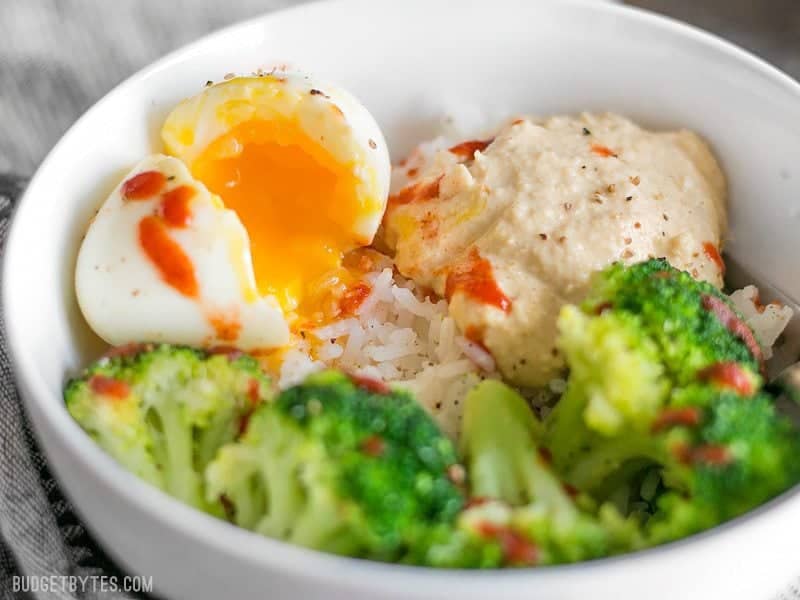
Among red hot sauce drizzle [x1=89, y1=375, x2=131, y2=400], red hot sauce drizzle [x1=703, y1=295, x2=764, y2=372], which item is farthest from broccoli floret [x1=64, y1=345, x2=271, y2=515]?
red hot sauce drizzle [x1=703, y1=295, x2=764, y2=372]

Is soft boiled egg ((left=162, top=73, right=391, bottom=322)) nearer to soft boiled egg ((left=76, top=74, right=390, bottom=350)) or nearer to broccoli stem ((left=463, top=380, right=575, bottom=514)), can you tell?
soft boiled egg ((left=76, top=74, right=390, bottom=350))

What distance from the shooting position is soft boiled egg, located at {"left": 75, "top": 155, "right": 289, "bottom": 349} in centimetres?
159

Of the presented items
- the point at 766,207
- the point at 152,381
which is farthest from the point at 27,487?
the point at 766,207

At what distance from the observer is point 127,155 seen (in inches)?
72.9

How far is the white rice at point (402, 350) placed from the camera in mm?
1643

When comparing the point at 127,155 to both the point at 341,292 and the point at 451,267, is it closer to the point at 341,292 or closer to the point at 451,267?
the point at 341,292

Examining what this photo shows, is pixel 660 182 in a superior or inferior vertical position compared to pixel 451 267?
superior

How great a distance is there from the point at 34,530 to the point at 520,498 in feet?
2.56

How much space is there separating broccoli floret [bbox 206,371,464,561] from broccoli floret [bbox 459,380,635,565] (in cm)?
5

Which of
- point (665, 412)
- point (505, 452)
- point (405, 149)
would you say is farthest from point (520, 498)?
point (405, 149)

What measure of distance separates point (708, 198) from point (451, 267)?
0.58m

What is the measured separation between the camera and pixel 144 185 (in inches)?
66.2

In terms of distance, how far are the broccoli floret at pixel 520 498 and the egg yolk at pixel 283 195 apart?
0.52 m

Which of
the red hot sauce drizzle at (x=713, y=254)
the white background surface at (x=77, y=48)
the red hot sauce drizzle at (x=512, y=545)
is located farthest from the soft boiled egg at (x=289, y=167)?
the white background surface at (x=77, y=48)
